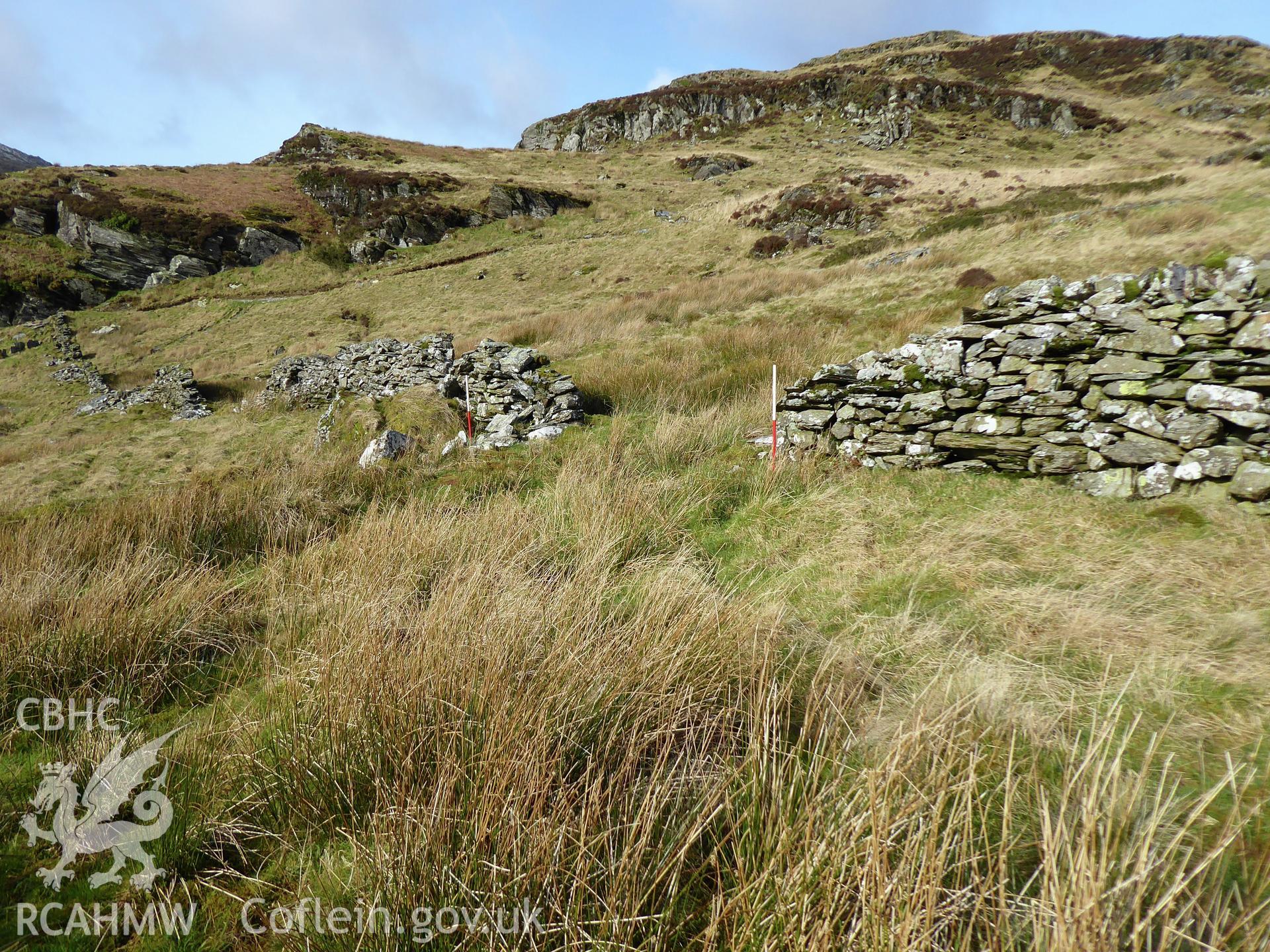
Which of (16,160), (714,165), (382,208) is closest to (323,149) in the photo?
(382,208)

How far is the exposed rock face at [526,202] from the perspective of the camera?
1590 inches

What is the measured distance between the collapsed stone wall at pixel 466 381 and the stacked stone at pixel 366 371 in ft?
0.07

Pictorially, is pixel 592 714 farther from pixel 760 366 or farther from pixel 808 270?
pixel 808 270

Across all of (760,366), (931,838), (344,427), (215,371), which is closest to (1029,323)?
(760,366)

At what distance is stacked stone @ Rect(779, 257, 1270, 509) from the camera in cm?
439

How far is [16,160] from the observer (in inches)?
5138

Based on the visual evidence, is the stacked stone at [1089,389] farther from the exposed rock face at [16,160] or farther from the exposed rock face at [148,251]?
the exposed rock face at [16,160]

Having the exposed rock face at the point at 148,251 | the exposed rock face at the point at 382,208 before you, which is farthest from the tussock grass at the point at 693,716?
the exposed rock face at the point at 148,251

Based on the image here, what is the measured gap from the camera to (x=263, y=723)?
2.20 m

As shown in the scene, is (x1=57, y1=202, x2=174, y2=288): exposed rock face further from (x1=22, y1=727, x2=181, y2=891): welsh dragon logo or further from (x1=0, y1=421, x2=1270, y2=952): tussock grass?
(x1=22, y1=727, x2=181, y2=891): welsh dragon logo

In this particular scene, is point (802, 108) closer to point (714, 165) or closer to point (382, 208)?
point (714, 165)

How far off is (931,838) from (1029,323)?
19.8ft

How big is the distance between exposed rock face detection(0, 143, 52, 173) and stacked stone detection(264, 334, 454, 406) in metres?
160

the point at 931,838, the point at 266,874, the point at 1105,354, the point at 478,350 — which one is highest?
the point at 478,350
